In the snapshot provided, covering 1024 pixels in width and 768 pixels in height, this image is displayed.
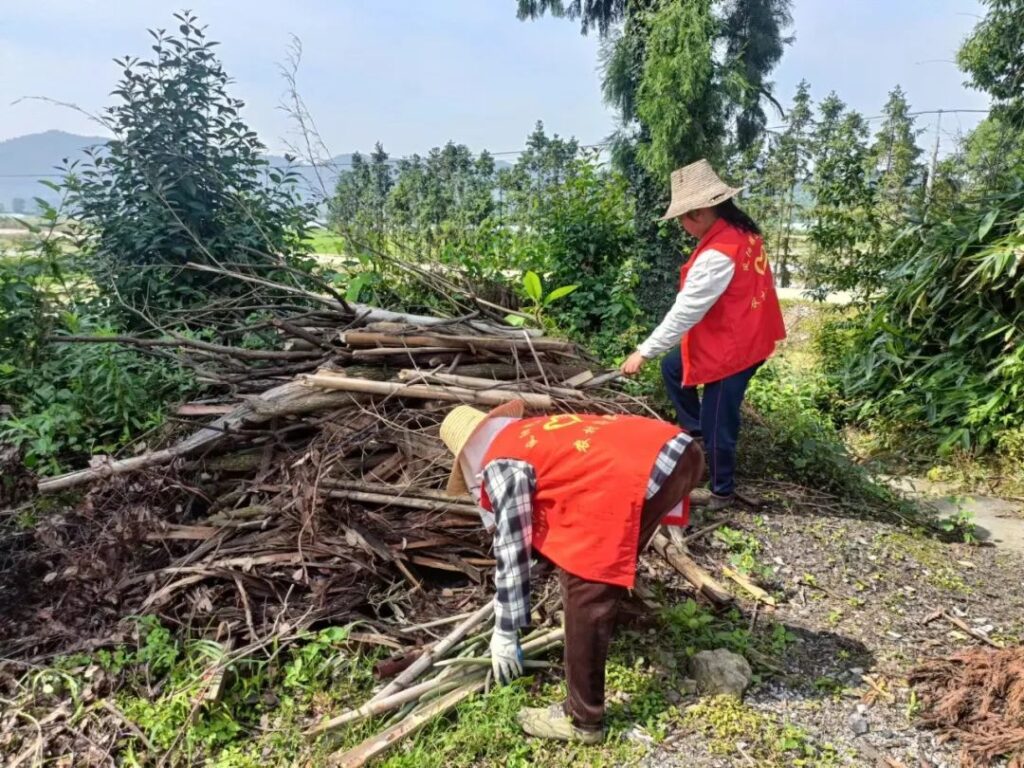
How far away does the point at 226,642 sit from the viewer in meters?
2.73

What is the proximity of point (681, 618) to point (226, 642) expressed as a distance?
5.99ft

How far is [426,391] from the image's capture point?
3.63 m

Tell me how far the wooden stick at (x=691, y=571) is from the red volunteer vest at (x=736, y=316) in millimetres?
906

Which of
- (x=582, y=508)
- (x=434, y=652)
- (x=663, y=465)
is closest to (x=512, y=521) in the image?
(x=582, y=508)

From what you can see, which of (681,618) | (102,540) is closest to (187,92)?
(102,540)

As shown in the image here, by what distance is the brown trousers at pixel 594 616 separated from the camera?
2.14 m

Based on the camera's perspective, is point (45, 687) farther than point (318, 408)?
No

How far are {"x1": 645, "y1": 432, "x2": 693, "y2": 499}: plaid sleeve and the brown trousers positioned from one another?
25 mm

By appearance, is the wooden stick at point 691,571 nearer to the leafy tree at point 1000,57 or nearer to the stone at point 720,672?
the stone at point 720,672

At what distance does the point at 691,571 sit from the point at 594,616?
3.81 feet

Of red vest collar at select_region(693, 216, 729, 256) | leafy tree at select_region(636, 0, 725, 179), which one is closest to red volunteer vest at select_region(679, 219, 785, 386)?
red vest collar at select_region(693, 216, 729, 256)

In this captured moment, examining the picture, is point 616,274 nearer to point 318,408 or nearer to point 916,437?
point 916,437

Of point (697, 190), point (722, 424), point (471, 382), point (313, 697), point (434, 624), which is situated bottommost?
point (313, 697)

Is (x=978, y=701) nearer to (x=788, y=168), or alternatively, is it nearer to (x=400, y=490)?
(x=400, y=490)
